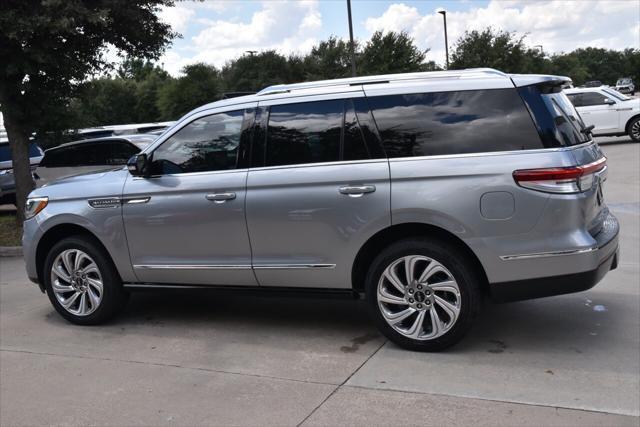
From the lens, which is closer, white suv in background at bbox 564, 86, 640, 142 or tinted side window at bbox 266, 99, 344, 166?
tinted side window at bbox 266, 99, 344, 166

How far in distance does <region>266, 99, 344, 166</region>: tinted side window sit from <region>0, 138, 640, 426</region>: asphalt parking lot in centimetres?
142

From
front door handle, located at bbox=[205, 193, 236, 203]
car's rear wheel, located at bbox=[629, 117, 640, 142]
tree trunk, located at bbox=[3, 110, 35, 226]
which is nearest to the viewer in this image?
front door handle, located at bbox=[205, 193, 236, 203]

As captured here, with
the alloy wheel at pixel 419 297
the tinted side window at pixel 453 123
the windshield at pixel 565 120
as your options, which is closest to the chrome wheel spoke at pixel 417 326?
the alloy wheel at pixel 419 297

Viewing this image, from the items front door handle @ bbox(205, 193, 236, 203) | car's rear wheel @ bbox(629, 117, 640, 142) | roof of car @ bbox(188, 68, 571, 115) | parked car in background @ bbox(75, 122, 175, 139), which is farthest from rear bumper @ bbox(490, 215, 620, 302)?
car's rear wheel @ bbox(629, 117, 640, 142)

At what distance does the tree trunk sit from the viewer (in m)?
11.2

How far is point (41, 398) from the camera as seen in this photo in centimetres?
423

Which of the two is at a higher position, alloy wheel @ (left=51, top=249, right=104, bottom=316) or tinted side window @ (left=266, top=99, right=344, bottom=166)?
tinted side window @ (left=266, top=99, right=344, bottom=166)

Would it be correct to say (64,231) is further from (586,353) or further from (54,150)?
(54,150)

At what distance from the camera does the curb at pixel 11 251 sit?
10016 millimetres

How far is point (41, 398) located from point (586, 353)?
3692mm

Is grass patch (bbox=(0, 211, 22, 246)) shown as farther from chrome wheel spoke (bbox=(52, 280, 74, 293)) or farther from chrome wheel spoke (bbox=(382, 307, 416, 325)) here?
chrome wheel spoke (bbox=(382, 307, 416, 325))

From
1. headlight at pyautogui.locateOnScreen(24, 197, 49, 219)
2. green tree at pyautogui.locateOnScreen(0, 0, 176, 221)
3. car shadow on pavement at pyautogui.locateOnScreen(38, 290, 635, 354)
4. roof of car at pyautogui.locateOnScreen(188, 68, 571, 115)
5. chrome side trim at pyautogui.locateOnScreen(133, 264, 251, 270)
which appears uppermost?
green tree at pyautogui.locateOnScreen(0, 0, 176, 221)

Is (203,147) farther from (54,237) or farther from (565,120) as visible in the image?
(565,120)

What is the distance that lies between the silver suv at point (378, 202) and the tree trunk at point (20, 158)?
20.9ft
